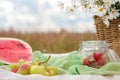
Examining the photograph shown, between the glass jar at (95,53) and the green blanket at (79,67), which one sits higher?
the glass jar at (95,53)

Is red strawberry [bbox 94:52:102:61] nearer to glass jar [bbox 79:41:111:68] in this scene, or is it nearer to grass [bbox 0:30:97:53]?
glass jar [bbox 79:41:111:68]

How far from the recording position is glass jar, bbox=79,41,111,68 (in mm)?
1316

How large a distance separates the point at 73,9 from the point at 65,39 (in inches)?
50.4

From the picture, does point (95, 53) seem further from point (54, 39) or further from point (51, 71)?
point (54, 39)

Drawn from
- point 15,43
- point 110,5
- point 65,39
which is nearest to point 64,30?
point 65,39

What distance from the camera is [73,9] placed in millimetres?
1589

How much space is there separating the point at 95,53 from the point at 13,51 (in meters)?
0.51

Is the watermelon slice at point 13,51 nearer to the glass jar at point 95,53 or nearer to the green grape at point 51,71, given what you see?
the glass jar at point 95,53

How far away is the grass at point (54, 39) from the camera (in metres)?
2.84

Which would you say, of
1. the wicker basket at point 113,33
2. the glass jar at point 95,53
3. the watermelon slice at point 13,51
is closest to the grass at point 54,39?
the watermelon slice at point 13,51

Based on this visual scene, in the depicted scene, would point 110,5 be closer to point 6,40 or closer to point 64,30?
point 6,40

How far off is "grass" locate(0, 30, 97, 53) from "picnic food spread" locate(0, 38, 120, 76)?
1091mm

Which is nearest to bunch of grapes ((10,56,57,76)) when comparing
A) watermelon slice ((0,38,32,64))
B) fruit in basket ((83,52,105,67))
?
fruit in basket ((83,52,105,67))

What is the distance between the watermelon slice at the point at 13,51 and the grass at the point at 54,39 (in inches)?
42.4
